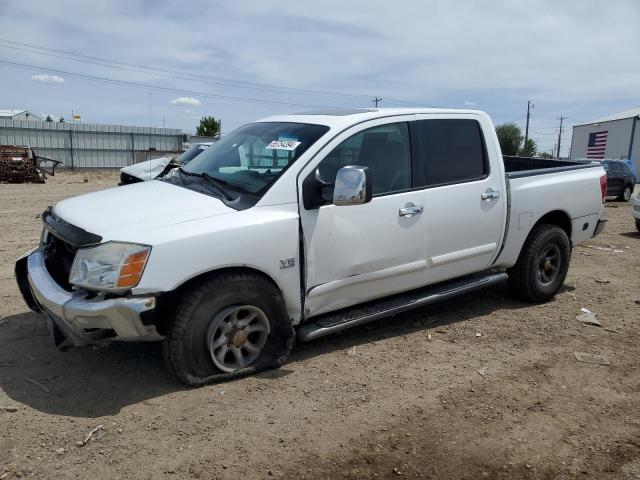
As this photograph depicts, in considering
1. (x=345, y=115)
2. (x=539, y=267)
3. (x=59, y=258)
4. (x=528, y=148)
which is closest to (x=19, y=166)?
(x=59, y=258)

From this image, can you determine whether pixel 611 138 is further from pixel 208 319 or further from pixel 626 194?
pixel 208 319

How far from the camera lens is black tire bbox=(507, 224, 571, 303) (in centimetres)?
527

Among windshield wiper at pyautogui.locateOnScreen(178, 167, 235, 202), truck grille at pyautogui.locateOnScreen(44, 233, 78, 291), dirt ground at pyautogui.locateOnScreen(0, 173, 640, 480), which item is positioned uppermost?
windshield wiper at pyautogui.locateOnScreen(178, 167, 235, 202)

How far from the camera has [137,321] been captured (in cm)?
314

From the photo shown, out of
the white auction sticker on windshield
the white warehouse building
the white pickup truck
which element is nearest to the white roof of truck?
the white pickup truck

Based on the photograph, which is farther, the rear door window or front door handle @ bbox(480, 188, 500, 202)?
front door handle @ bbox(480, 188, 500, 202)

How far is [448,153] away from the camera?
180 inches

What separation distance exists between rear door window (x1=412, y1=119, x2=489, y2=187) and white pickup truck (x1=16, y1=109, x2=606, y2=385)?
0.04 ft

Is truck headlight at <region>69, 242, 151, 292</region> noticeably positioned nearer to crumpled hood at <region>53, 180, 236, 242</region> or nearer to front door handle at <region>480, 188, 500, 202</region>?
crumpled hood at <region>53, 180, 236, 242</region>

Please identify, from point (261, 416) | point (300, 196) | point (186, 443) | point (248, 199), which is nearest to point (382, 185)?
point (300, 196)

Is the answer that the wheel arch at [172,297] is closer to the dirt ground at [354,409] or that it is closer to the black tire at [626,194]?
the dirt ground at [354,409]

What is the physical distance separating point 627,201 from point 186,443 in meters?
20.7

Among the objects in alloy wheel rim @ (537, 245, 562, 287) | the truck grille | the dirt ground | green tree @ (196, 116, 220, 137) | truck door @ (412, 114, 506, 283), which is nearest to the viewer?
the dirt ground

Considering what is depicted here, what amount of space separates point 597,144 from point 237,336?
5294 cm
